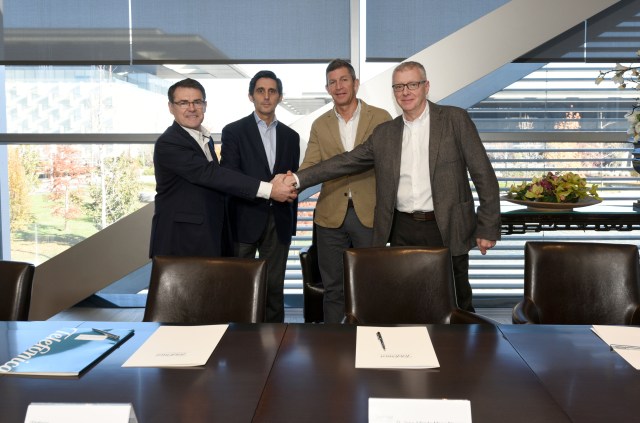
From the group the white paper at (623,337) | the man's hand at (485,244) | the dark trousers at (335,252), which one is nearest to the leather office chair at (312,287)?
the dark trousers at (335,252)

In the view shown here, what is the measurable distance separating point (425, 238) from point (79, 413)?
2.21 meters

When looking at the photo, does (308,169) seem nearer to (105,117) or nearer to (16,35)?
(105,117)

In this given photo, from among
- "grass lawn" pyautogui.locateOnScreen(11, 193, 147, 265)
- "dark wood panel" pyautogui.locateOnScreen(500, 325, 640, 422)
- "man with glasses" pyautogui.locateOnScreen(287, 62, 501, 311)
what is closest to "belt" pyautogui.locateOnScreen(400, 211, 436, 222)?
"man with glasses" pyautogui.locateOnScreen(287, 62, 501, 311)

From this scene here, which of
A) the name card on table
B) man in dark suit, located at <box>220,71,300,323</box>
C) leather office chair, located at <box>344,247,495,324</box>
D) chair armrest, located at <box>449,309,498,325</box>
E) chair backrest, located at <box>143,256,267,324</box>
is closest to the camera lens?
the name card on table

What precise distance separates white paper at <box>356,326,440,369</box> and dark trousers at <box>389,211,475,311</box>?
120cm

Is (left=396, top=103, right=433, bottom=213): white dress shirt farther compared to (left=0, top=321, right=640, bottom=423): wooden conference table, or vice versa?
(left=396, top=103, right=433, bottom=213): white dress shirt

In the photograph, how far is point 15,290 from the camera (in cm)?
253

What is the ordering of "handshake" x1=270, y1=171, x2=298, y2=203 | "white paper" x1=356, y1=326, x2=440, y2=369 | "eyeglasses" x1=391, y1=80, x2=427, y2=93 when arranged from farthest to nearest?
"handshake" x1=270, y1=171, x2=298, y2=203 < "eyeglasses" x1=391, y1=80, x2=427, y2=93 < "white paper" x1=356, y1=326, x2=440, y2=369

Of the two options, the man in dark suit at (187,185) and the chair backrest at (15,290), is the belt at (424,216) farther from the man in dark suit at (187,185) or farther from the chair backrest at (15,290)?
the chair backrest at (15,290)

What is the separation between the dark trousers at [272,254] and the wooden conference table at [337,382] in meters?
1.69

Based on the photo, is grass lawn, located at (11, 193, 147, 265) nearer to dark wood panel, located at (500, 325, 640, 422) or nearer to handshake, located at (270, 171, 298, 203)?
handshake, located at (270, 171, 298, 203)

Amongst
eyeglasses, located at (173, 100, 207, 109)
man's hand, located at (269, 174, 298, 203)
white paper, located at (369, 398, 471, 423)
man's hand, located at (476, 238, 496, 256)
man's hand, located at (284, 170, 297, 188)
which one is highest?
eyeglasses, located at (173, 100, 207, 109)

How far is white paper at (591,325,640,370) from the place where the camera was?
180 centimetres

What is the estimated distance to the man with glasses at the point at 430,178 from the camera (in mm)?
3176
